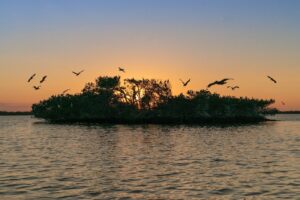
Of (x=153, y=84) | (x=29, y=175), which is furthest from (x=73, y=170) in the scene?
(x=153, y=84)

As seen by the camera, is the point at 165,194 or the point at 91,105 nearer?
the point at 165,194

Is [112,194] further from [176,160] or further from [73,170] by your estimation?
[176,160]

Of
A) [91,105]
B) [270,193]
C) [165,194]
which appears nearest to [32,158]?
[165,194]

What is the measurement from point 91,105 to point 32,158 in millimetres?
145337

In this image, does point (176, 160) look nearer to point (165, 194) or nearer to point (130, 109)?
point (165, 194)

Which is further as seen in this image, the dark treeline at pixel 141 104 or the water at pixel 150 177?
the dark treeline at pixel 141 104

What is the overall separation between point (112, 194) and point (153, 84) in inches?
5956

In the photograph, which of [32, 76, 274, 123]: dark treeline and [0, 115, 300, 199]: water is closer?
[0, 115, 300, 199]: water

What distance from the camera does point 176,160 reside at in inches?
1754

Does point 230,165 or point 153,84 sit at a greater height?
point 153,84

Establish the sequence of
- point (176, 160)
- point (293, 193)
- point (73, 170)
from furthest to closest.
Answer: point (176, 160) → point (73, 170) → point (293, 193)

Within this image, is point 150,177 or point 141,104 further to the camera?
point 141,104

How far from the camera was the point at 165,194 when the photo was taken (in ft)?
86.0

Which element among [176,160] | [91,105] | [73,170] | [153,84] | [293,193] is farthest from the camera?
[91,105]
